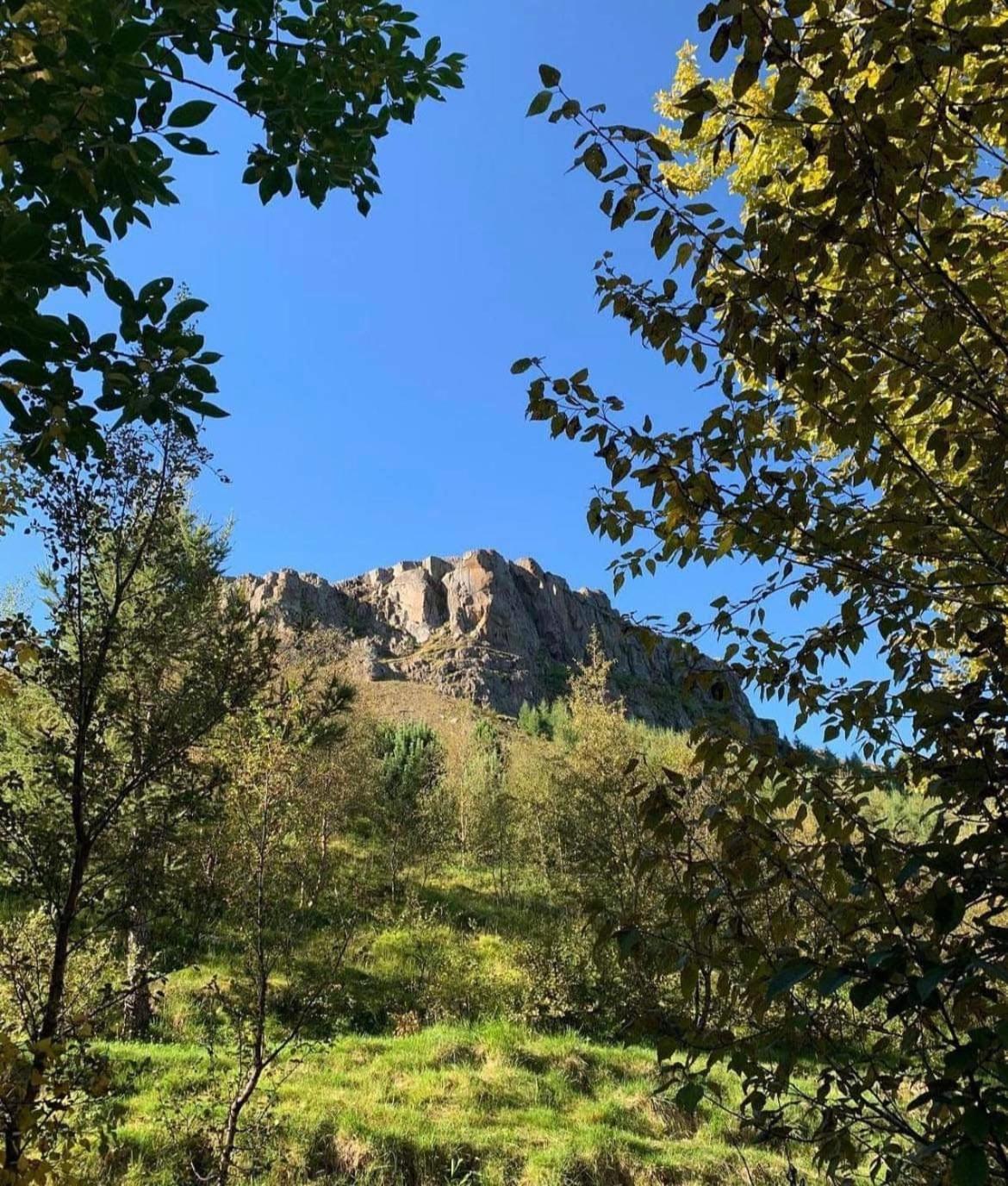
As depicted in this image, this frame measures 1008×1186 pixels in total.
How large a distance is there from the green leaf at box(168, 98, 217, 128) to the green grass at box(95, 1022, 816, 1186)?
677 centimetres

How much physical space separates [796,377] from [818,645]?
89cm

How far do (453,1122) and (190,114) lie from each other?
34.9 ft

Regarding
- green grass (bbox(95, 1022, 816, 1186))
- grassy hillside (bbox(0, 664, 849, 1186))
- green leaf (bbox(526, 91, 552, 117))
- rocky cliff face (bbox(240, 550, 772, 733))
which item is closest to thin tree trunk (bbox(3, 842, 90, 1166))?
grassy hillside (bbox(0, 664, 849, 1186))

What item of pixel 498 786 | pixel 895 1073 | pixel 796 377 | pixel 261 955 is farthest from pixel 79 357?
pixel 498 786

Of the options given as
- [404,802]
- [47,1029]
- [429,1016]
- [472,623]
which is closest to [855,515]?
[47,1029]

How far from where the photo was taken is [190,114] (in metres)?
1.70

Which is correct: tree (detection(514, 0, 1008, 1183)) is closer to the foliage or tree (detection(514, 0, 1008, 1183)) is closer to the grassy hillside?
A: the grassy hillside

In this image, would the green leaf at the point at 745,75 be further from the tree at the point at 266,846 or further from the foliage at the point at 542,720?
the foliage at the point at 542,720

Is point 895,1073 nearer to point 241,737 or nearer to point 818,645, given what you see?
point 818,645

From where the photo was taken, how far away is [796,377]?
5.59 ft

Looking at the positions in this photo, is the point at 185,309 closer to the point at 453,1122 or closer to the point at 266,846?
the point at 266,846

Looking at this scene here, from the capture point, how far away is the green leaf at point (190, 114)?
1680mm

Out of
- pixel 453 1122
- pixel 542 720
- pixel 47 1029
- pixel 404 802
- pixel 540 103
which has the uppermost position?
pixel 542 720

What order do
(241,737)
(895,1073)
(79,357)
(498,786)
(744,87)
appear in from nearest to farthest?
(744,87), (79,357), (895,1073), (241,737), (498,786)
